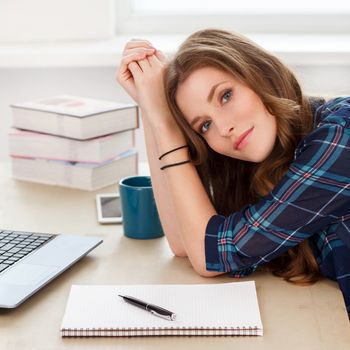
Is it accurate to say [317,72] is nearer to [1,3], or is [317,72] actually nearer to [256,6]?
[256,6]

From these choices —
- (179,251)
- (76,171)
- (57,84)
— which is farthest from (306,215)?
(57,84)

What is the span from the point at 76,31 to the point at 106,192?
43.0 inches

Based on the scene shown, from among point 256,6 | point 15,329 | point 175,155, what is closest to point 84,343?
point 15,329

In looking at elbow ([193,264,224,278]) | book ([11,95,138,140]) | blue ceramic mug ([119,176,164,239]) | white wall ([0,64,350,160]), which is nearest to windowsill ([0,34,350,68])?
white wall ([0,64,350,160])

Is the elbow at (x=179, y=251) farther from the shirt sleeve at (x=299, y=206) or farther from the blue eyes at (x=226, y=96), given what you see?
the blue eyes at (x=226, y=96)

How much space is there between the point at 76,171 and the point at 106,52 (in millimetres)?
886

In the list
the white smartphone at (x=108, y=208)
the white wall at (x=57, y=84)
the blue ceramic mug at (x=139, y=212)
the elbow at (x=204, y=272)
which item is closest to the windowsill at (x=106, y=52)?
the white wall at (x=57, y=84)

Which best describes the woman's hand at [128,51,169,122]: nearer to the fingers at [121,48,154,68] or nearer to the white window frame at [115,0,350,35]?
the fingers at [121,48,154,68]

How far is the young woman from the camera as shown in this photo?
127 centimetres

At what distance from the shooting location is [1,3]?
264 centimetres

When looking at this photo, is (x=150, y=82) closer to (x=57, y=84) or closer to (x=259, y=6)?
(x=57, y=84)

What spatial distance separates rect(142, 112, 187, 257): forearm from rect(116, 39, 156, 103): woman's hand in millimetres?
81

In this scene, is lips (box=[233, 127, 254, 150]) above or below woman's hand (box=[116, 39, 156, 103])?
below

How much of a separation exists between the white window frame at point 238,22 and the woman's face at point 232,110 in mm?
1500
